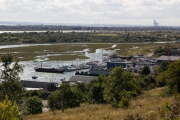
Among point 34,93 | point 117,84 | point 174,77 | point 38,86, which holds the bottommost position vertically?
point 38,86

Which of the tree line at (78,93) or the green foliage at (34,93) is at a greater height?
the tree line at (78,93)

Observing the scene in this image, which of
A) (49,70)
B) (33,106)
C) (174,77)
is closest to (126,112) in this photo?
(174,77)

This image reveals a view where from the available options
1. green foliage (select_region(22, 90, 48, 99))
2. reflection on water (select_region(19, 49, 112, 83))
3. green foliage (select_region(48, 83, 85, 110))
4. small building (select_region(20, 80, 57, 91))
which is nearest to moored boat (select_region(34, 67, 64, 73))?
reflection on water (select_region(19, 49, 112, 83))

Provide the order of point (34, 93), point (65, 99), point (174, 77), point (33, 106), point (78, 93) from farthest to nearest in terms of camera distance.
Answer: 1. point (34, 93)
2. point (78, 93)
3. point (33, 106)
4. point (65, 99)
5. point (174, 77)

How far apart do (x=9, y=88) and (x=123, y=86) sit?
8.15 meters

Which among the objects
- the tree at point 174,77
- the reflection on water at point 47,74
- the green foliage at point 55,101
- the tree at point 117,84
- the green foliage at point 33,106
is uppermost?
the tree at point 174,77

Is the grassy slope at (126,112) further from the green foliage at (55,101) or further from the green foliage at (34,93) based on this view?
the green foliage at (34,93)

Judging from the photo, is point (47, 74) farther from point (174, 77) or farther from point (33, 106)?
point (174, 77)

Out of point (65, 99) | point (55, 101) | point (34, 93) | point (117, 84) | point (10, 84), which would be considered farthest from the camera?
point (34, 93)

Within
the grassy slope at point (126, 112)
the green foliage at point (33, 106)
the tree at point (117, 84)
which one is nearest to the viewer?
the grassy slope at point (126, 112)

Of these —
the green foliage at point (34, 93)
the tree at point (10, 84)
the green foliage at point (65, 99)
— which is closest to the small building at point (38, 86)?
the green foliage at point (34, 93)

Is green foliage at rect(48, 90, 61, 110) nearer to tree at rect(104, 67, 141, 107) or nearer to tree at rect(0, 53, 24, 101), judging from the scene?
tree at rect(104, 67, 141, 107)

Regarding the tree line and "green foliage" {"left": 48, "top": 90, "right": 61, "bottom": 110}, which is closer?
the tree line

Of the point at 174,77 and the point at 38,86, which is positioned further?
the point at 38,86
